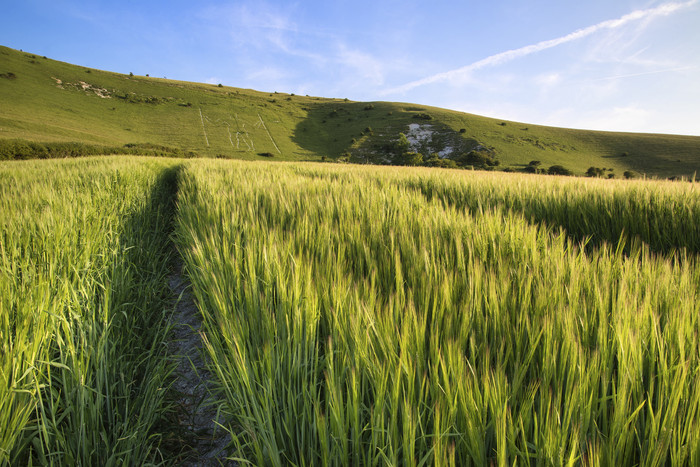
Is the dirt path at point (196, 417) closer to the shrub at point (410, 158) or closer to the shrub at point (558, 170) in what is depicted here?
the shrub at point (558, 170)

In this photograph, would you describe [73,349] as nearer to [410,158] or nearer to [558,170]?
[558,170]

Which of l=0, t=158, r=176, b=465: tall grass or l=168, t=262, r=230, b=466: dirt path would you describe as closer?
l=0, t=158, r=176, b=465: tall grass

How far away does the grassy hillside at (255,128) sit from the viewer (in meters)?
43.7

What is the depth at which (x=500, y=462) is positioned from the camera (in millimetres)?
500

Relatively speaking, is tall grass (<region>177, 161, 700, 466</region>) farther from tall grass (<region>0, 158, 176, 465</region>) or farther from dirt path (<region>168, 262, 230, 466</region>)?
tall grass (<region>0, 158, 176, 465</region>)

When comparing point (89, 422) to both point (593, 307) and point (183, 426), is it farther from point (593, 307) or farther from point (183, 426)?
point (593, 307)

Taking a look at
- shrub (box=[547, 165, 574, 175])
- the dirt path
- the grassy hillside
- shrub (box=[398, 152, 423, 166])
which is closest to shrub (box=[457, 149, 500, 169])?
the grassy hillside

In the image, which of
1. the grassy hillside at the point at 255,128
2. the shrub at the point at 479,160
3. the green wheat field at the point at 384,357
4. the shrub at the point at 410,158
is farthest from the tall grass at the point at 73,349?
the shrub at the point at 410,158

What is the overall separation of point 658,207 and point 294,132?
65590mm

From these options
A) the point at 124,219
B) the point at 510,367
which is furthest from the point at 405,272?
the point at 124,219

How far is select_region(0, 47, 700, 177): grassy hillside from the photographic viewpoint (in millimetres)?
43656

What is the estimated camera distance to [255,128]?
58.7 meters

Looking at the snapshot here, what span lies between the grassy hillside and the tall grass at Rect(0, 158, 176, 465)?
43724mm

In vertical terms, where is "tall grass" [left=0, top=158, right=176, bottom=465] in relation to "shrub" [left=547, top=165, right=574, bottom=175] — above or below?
below
